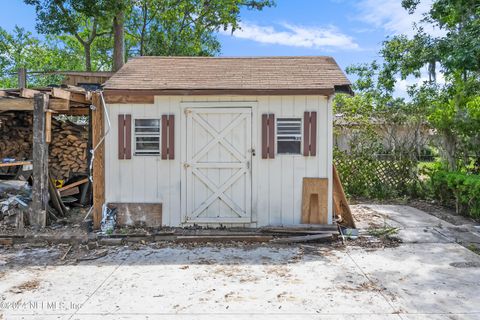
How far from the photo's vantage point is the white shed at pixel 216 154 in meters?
6.49

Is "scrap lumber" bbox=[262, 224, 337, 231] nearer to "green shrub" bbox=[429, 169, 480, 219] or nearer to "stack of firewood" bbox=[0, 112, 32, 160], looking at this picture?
"green shrub" bbox=[429, 169, 480, 219]

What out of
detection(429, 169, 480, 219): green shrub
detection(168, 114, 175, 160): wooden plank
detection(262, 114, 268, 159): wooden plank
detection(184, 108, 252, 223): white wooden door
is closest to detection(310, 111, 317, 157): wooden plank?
detection(262, 114, 268, 159): wooden plank

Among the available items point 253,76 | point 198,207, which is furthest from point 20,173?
point 253,76

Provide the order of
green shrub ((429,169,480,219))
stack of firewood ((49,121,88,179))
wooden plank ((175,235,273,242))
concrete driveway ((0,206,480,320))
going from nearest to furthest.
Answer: concrete driveway ((0,206,480,320)), wooden plank ((175,235,273,242)), green shrub ((429,169,480,219)), stack of firewood ((49,121,88,179))

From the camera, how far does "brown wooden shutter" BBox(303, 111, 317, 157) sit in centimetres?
645

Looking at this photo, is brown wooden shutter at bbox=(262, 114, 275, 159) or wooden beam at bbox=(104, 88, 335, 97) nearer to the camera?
wooden beam at bbox=(104, 88, 335, 97)

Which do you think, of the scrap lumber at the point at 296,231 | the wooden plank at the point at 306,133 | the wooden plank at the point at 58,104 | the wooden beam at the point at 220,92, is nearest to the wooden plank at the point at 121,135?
the wooden beam at the point at 220,92

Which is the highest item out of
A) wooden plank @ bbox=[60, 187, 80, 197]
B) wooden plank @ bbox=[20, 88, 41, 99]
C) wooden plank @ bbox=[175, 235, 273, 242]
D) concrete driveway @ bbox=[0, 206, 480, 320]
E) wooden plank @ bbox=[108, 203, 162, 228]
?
wooden plank @ bbox=[20, 88, 41, 99]

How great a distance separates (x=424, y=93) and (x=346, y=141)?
2.90 m

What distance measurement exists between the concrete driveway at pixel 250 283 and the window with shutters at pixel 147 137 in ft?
5.45

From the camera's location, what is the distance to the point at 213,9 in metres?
18.9

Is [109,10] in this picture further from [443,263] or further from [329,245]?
[443,263]

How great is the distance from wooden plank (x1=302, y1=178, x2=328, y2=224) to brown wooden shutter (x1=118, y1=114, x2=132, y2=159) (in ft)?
10.2

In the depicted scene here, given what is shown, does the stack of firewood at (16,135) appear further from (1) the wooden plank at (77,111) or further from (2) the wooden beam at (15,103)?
(2) the wooden beam at (15,103)
